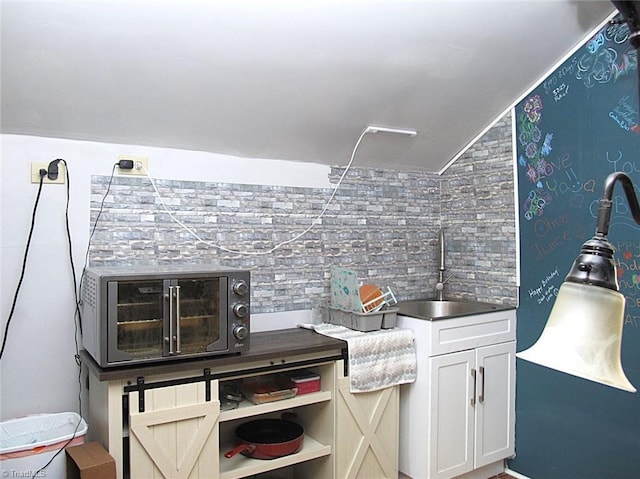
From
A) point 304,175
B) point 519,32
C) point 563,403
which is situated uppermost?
point 519,32

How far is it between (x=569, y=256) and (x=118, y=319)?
223 cm

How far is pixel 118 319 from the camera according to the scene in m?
2.12

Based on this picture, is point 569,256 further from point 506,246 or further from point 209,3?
point 209,3

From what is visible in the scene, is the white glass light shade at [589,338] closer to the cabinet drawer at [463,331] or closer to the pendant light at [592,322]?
the pendant light at [592,322]

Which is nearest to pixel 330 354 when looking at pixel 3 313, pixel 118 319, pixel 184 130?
pixel 118 319

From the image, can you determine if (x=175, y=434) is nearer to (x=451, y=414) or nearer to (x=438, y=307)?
(x=451, y=414)

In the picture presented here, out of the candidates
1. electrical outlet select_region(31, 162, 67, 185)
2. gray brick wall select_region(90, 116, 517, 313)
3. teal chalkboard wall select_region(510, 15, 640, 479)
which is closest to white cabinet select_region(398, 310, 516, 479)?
teal chalkboard wall select_region(510, 15, 640, 479)

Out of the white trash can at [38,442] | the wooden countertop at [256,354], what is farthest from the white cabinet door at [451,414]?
the white trash can at [38,442]

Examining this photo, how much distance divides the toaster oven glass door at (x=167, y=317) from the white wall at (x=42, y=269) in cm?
46

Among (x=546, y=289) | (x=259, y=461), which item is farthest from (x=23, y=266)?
(x=546, y=289)

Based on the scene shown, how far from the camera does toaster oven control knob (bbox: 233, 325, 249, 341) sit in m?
2.31

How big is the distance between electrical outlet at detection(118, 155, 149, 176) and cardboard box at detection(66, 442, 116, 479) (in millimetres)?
1180

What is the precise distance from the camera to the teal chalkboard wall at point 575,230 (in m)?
2.64

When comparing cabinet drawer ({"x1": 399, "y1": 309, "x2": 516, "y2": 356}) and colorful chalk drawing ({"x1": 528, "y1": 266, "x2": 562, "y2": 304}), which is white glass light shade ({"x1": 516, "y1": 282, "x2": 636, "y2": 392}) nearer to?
cabinet drawer ({"x1": 399, "y1": 309, "x2": 516, "y2": 356})
